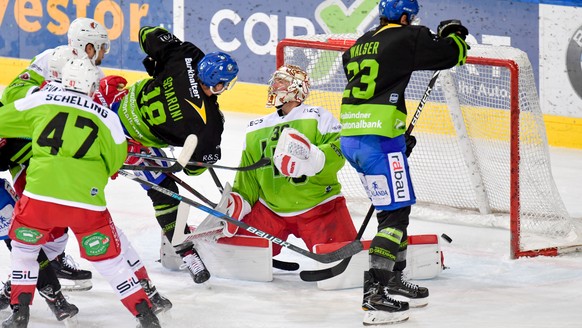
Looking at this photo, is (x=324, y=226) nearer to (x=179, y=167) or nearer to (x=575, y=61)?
(x=179, y=167)

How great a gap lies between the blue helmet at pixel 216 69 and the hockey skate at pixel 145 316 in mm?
1091

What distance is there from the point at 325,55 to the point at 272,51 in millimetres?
2394

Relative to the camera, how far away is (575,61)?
747 cm

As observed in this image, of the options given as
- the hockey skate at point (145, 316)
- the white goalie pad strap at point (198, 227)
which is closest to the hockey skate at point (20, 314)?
the hockey skate at point (145, 316)

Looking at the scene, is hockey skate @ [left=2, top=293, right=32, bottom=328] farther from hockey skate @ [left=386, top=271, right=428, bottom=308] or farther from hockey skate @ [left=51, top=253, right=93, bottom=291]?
hockey skate @ [left=386, top=271, right=428, bottom=308]

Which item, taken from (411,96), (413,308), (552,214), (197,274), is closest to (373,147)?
(413,308)

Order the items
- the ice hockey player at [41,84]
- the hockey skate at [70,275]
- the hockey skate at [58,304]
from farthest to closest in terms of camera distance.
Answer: the hockey skate at [70,275] → the ice hockey player at [41,84] → the hockey skate at [58,304]

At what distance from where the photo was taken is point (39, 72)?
518 centimetres

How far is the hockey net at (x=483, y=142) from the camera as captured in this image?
5.59 m

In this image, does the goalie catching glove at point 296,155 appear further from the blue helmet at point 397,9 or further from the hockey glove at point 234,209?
the blue helmet at point 397,9

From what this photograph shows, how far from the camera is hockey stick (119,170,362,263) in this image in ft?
15.9

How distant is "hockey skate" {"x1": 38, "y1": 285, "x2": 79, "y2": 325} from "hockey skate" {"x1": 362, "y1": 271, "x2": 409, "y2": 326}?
3.68 ft

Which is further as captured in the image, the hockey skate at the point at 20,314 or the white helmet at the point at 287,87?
the white helmet at the point at 287,87

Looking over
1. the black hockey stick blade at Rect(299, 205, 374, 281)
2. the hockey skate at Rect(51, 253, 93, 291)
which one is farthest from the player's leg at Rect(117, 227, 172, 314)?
the black hockey stick blade at Rect(299, 205, 374, 281)
